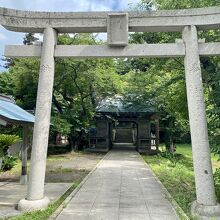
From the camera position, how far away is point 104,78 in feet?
76.5

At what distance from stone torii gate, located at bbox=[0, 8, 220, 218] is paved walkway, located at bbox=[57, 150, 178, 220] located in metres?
0.87

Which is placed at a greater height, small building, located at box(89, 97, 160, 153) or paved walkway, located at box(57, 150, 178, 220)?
small building, located at box(89, 97, 160, 153)

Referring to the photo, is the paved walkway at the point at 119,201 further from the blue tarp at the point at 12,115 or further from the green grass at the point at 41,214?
the blue tarp at the point at 12,115

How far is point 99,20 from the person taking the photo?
26.2 ft

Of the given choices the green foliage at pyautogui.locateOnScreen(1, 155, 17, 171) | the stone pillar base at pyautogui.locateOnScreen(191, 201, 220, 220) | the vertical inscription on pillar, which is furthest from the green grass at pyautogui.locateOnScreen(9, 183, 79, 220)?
the green foliage at pyautogui.locateOnScreen(1, 155, 17, 171)

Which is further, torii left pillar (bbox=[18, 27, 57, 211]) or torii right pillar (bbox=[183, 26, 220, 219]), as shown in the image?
torii left pillar (bbox=[18, 27, 57, 211])

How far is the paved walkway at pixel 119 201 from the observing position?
6.96m

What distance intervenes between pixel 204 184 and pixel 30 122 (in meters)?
6.40

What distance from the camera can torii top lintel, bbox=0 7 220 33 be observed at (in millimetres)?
7684

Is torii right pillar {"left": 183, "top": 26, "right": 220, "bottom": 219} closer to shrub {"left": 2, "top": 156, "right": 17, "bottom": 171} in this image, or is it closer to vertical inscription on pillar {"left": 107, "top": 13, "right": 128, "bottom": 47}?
vertical inscription on pillar {"left": 107, "top": 13, "right": 128, "bottom": 47}

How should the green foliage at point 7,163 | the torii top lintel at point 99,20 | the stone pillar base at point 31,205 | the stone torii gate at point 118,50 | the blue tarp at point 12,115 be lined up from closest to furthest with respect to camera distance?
1. the stone torii gate at point 118,50
2. the stone pillar base at point 31,205
3. the torii top lintel at point 99,20
4. the blue tarp at point 12,115
5. the green foliage at point 7,163

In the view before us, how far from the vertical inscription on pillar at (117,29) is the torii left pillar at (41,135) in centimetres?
158

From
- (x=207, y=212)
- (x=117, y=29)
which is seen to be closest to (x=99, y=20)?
(x=117, y=29)

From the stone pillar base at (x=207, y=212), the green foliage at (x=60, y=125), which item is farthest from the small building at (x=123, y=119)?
the stone pillar base at (x=207, y=212)
